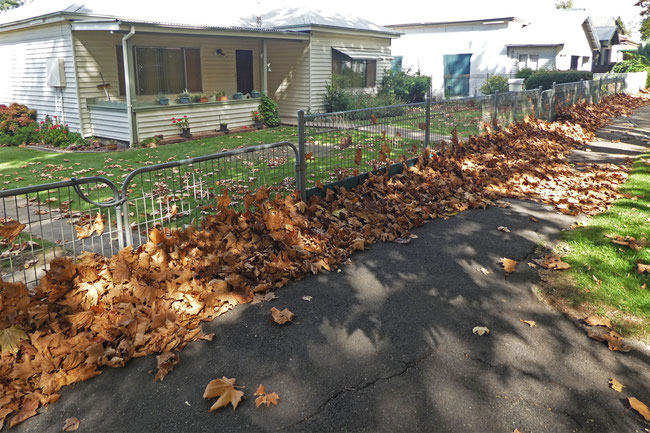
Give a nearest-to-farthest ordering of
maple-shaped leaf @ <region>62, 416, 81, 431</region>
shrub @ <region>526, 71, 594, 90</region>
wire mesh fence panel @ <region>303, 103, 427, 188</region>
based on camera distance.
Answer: maple-shaped leaf @ <region>62, 416, 81, 431</region>, wire mesh fence panel @ <region>303, 103, 427, 188</region>, shrub @ <region>526, 71, 594, 90</region>

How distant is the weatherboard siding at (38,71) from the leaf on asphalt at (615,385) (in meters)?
15.6

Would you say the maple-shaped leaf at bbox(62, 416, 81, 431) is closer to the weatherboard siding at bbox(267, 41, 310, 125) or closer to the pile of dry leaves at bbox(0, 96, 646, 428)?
the pile of dry leaves at bbox(0, 96, 646, 428)

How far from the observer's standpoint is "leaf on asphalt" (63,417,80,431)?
3.15m

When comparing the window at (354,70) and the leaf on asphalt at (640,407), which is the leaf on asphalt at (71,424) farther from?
the window at (354,70)

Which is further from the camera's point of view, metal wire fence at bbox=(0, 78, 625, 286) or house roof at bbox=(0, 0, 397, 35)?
house roof at bbox=(0, 0, 397, 35)

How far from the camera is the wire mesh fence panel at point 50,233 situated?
414cm

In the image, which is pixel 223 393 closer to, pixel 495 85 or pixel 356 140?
pixel 356 140

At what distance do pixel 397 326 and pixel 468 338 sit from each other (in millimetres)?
572

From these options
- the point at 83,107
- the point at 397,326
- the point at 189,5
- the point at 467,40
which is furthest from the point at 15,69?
the point at 467,40

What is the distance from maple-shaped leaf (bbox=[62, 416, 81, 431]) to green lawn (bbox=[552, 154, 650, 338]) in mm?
4087

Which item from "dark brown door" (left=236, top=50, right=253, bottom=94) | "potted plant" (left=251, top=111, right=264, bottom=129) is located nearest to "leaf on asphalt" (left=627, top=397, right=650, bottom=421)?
"potted plant" (left=251, top=111, right=264, bottom=129)

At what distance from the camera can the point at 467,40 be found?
3216 centimetres

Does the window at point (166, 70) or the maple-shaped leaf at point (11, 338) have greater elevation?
the window at point (166, 70)

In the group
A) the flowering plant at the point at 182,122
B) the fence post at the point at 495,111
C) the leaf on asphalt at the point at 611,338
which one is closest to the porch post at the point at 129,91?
the flowering plant at the point at 182,122
